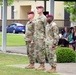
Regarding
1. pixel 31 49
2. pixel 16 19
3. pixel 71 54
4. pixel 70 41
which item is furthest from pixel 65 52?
pixel 16 19

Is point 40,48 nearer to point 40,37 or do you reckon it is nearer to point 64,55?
point 40,37

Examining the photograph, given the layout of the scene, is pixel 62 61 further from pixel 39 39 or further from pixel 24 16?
pixel 24 16

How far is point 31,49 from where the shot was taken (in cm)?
1336

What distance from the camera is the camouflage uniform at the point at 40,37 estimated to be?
13.0 m

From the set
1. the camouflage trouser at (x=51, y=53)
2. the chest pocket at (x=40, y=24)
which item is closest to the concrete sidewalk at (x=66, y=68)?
the camouflage trouser at (x=51, y=53)

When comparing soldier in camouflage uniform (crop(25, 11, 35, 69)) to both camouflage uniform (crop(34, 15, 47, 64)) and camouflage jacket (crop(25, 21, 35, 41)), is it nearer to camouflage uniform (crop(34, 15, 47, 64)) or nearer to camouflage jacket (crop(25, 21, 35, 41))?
camouflage jacket (crop(25, 21, 35, 41))

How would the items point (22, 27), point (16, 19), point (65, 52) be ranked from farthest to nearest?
point (16, 19)
point (22, 27)
point (65, 52)

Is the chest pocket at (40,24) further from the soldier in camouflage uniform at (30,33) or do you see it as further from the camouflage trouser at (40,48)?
the camouflage trouser at (40,48)

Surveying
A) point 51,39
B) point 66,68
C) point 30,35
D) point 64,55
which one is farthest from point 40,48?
point 64,55

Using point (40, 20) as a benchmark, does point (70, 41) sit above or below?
below

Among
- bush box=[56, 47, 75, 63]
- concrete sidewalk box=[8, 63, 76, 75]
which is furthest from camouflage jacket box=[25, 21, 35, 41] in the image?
bush box=[56, 47, 75, 63]

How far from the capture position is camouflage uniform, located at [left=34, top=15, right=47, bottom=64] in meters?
13.0

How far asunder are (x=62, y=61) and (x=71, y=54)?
0.47 metres

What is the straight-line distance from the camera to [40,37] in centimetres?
1298
